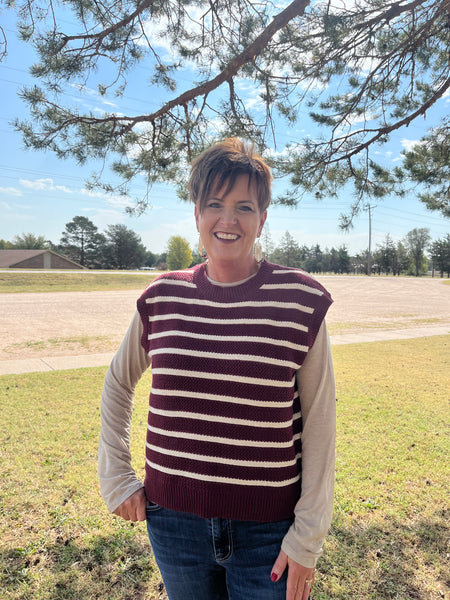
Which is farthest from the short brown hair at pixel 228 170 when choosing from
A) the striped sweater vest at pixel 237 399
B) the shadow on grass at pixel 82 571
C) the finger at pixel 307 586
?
the shadow on grass at pixel 82 571

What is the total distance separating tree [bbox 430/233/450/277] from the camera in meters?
58.6

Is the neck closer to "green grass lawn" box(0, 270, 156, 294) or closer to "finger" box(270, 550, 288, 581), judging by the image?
A: "finger" box(270, 550, 288, 581)

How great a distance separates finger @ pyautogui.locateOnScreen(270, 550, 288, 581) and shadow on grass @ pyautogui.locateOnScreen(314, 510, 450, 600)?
1.21 m

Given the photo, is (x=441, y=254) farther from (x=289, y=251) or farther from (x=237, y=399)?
(x=237, y=399)

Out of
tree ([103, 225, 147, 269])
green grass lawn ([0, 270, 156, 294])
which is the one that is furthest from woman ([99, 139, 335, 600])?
tree ([103, 225, 147, 269])

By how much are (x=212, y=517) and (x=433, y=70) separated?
16.1ft

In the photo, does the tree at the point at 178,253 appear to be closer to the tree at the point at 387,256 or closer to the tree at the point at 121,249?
the tree at the point at 121,249

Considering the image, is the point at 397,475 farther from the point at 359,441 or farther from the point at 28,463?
the point at 28,463

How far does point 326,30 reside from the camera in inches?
118

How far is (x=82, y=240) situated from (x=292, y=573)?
63.5 metres

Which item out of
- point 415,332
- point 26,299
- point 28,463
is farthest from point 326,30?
point 26,299

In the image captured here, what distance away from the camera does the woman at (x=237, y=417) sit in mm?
978

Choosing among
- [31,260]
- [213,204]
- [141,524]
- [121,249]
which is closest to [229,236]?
[213,204]

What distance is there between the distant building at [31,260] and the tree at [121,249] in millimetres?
14090
